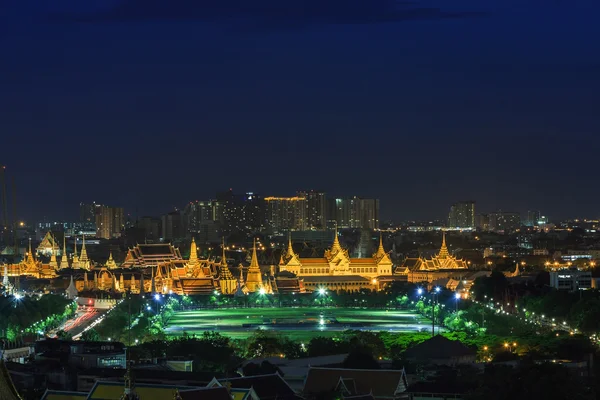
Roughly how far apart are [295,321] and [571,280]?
48.4 feet

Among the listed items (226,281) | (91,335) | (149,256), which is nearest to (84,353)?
(91,335)

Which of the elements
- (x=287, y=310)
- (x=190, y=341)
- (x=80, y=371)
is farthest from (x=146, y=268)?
(x=80, y=371)

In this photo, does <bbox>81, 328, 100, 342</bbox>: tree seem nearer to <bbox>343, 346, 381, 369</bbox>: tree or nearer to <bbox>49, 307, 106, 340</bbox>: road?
<bbox>49, 307, 106, 340</bbox>: road

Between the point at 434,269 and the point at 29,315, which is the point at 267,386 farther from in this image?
the point at 434,269

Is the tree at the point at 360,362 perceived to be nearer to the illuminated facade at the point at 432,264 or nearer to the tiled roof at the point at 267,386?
the tiled roof at the point at 267,386

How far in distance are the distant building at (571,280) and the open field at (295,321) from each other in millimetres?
6893

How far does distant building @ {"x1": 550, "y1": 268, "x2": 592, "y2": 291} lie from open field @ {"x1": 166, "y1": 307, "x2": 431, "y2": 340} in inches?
271

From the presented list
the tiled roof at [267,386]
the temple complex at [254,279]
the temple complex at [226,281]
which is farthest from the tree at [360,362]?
the temple complex at [226,281]

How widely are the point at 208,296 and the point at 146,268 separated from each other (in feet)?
34.8

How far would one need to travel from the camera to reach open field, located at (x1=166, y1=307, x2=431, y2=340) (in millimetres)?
63906

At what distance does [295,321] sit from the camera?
240 feet

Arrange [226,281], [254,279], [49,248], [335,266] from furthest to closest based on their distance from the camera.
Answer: [49,248]
[335,266]
[226,281]
[254,279]

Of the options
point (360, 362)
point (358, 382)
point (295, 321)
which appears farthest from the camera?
point (295, 321)

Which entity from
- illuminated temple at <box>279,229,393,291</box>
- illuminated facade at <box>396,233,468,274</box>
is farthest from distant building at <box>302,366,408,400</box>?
illuminated facade at <box>396,233,468,274</box>
